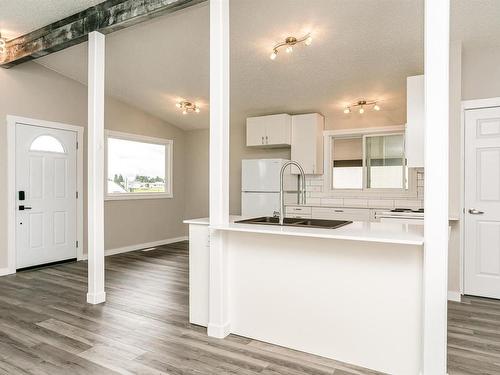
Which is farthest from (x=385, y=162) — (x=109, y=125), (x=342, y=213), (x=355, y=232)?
(x=109, y=125)

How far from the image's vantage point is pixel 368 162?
5.47 m

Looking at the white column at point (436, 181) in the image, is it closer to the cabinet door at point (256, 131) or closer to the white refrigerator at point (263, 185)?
the white refrigerator at point (263, 185)

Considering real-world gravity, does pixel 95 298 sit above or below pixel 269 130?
below

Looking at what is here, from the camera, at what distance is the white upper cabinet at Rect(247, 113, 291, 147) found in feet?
18.1

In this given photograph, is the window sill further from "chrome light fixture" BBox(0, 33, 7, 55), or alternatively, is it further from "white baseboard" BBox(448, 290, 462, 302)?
"white baseboard" BBox(448, 290, 462, 302)

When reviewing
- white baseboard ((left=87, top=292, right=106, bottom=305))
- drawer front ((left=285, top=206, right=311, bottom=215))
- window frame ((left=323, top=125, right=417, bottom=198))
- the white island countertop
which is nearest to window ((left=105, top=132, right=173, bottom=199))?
white baseboard ((left=87, top=292, right=106, bottom=305))

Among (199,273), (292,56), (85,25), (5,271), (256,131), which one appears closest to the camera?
(199,273)

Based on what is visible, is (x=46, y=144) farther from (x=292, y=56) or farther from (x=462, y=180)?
(x=462, y=180)

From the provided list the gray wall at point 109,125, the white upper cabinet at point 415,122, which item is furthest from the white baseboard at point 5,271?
the white upper cabinet at point 415,122

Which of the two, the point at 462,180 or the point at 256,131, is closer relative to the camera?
the point at 462,180

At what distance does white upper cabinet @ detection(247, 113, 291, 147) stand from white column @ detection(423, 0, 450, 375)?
3670 mm

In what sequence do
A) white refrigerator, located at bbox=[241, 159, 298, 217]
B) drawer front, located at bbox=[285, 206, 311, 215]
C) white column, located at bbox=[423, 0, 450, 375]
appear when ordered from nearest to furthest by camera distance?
white column, located at bbox=[423, 0, 450, 375], drawer front, located at bbox=[285, 206, 311, 215], white refrigerator, located at bbox=[241, 159, 298, 217]

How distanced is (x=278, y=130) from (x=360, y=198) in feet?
5.63

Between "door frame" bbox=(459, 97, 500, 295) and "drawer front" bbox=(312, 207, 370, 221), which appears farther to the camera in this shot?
"drawer front" bbox=(312, 207, 370, 221)
